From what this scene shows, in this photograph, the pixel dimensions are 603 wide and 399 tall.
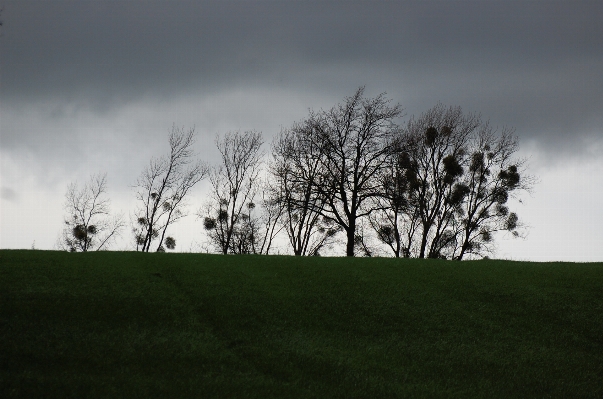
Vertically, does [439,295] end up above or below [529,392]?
above

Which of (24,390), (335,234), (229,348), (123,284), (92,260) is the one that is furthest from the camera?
(335,234)

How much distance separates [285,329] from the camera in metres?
16.6

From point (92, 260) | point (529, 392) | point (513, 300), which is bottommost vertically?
point (529, 392)

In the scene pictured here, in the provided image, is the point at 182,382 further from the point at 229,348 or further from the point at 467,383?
the point at 467,383

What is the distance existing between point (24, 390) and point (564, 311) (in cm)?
1806

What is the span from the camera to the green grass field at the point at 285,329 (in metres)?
12.9

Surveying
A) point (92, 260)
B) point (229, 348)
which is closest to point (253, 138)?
point (92, 260)

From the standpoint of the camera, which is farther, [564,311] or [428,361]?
[564,311]

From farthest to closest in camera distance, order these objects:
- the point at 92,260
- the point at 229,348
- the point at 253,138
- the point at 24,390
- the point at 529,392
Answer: the point at 253,138, the point at 92,260, the point at 229,348, the point at 529,392, the point at 24,390

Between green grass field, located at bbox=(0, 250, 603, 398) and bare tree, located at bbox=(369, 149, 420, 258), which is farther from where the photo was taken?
bare tree, located at bbox=(369, 149, 420, 258)

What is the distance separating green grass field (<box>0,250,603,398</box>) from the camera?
12.9 meters

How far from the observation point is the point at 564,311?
20125 millimetres

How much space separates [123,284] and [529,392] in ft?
43.6

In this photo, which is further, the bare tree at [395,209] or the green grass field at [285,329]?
the bare tree at [395,209]
